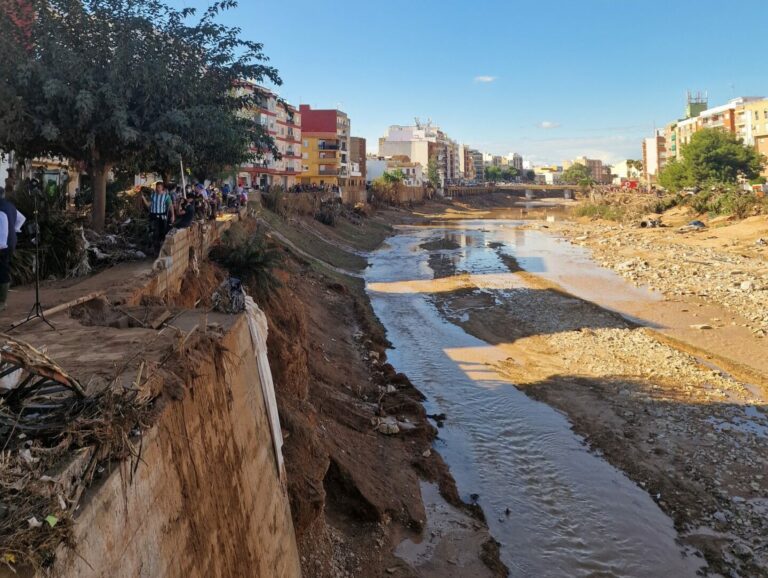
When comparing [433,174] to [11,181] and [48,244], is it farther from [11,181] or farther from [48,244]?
[48,244]

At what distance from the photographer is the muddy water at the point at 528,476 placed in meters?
9.01

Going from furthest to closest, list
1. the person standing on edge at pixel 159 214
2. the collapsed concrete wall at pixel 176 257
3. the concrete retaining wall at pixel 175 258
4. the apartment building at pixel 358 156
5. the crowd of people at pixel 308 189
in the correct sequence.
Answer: the apartment building at pixel 358 156 → the crowd of people at pixel 308 189 → the person standing on edge at pixel 159 214 → the collapsed concrete wall at pixel 176 257 → the concrete retaining wall at pixel 175 258

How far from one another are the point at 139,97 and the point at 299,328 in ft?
21.1

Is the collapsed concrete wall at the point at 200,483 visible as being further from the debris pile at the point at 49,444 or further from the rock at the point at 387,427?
the rock at the point at 387,427

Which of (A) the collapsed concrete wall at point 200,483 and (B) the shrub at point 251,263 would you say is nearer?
(A) the collapsed concrete wall at point 200,483

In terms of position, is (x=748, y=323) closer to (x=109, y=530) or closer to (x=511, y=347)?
(x=511, y=347)

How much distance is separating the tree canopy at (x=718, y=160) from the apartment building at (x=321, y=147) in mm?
45609

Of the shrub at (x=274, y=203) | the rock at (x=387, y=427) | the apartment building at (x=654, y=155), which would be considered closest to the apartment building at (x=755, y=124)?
the apartment building at (x=654, y=155)

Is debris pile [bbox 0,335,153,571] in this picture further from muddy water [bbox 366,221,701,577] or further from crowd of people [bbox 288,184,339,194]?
crowd of people [bbox 288,184,339,194]

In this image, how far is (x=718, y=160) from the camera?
6844 centimetres

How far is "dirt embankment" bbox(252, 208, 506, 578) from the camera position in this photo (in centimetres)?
793

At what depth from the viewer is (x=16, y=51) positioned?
12328 mm

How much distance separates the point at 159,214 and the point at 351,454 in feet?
23.2

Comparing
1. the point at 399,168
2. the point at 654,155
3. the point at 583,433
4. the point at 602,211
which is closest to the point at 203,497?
the point at 583,433
